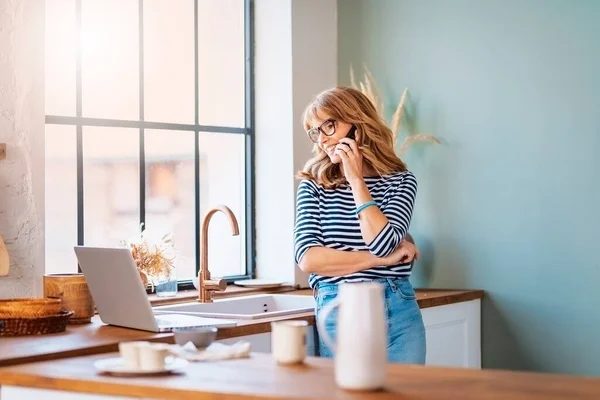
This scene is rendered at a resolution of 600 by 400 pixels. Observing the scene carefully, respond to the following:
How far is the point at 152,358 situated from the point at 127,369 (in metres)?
0.06

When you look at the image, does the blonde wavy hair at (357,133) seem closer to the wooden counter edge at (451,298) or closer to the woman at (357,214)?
the woman at (357,214)

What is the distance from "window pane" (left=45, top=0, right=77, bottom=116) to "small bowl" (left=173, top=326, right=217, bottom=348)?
1611 mm

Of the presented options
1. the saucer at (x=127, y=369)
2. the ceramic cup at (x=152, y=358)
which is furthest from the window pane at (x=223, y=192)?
the ceramic cup at (x=152, y=358)

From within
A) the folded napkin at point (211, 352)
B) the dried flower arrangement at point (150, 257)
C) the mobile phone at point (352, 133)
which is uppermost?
the mobile phone at point (352, 133)

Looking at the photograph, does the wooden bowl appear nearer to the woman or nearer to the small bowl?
the woman

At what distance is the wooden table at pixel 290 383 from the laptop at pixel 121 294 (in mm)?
522

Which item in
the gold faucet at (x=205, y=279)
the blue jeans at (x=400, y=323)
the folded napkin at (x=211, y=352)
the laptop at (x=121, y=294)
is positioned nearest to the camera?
the folded napkin at (x=211, y=352)

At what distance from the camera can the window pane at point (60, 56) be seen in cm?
370

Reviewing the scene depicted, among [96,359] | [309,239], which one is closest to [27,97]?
[309,239]

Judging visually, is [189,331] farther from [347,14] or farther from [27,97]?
[347,14]

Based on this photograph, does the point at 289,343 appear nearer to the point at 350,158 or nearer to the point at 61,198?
the point at 350,158

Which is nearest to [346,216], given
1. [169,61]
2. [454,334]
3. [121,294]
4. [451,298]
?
[121,294]

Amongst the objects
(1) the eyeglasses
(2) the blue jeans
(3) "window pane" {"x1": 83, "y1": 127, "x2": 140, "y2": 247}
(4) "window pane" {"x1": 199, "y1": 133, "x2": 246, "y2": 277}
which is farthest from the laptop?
(4) "window pane" {"x1": 199, "y1": 133, "x2": 246, "y2": 277}

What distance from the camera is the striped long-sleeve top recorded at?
2965 millimetres
